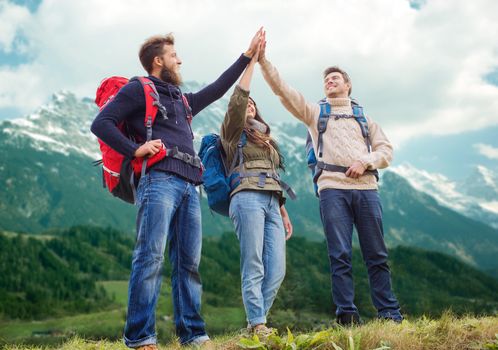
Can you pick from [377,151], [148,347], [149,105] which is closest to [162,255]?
[148,347]

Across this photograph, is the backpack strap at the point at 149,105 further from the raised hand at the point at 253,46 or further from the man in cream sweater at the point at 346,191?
the man in cream sweater at the point at 346,191

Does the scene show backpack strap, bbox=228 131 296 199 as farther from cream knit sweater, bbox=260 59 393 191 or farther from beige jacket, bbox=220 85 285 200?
cream knit sweater, bbox=260 59 393 191

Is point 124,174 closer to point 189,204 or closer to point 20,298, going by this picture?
point 189,204

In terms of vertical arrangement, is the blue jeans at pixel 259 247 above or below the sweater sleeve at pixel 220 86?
below

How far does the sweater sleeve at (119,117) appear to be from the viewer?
215 inches

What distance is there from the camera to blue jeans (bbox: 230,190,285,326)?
21.0ft

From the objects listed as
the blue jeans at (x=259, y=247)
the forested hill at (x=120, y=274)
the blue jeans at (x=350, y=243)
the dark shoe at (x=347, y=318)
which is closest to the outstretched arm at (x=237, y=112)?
the blue jeans at (x=259, y=247)

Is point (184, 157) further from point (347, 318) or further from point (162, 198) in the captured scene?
point (347, 318)

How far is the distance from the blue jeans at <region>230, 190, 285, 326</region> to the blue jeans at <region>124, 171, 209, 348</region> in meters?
0.77

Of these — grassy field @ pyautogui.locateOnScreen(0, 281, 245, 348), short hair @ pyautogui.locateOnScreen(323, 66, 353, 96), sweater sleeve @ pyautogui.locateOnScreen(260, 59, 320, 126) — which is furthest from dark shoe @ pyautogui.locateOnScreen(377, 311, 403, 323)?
grassy field @ pyautogui.locateOnScreen(0, 281, 245, 348)

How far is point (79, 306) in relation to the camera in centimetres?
14188

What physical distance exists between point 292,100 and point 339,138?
85 cm

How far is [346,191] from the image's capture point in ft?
23.7

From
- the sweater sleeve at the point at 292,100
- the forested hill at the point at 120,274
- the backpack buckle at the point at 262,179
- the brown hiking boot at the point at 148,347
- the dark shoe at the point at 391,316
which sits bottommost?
the forested hill at the point at 120,274
